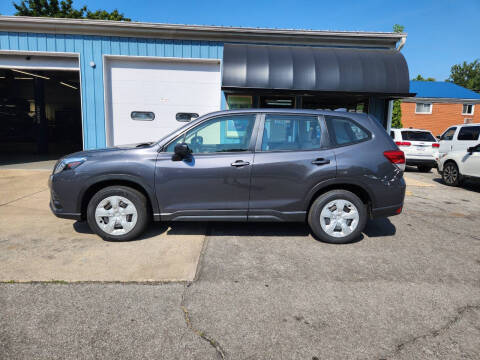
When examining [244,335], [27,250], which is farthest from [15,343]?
[27,250]

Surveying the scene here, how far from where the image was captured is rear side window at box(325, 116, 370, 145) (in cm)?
422

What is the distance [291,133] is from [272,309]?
236 centimetres

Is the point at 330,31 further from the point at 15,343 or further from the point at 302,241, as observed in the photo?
the point at 15,343

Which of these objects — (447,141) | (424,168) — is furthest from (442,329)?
(424,168)

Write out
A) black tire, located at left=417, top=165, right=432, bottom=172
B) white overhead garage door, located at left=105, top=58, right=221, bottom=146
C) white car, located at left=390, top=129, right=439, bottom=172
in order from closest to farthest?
1. white overhead garage door, located at left=105, top=58, right=221, bottom=146
2. white car, located at left=390, top=129, right=439, bottom=172
3. black tire, located at left=417, top=165, right=432, bottom=172

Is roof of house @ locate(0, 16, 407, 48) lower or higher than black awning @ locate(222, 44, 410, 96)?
higher

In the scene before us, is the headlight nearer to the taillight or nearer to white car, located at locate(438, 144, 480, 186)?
the taillight

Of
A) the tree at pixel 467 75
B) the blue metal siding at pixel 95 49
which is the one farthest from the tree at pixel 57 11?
the tree at pixel 467 75

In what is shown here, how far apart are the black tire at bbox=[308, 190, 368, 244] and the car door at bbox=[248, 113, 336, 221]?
0.51 feet

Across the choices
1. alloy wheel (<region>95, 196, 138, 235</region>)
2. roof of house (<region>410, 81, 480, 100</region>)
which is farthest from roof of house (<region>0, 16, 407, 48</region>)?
roof of house (<region>410, 81, 480, 100</region>)

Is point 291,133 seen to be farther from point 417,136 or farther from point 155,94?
point 417,136

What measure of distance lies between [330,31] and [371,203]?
708 centimetres

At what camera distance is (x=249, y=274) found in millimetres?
3326

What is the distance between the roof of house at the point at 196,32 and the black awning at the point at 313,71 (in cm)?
69
